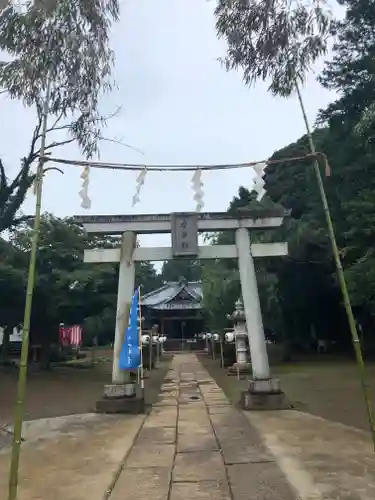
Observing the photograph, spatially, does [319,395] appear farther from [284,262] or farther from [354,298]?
[284,262]

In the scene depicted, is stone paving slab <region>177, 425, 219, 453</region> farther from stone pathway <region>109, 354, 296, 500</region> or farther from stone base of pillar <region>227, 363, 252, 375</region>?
stone base of pillar <region>227, 363, 252, 375</region>

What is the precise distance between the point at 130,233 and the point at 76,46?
4.76 meters

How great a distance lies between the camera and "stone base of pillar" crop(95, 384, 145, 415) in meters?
9.77

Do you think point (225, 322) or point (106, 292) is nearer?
point (106, 292)

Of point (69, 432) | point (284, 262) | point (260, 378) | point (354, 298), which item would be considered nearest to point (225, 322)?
point (284, 262)

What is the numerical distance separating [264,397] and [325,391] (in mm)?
3208

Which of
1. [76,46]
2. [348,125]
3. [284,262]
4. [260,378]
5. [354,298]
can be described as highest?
[348,125]

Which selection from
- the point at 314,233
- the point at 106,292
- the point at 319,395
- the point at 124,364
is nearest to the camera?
the point at 124,364

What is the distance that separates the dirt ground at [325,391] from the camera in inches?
344

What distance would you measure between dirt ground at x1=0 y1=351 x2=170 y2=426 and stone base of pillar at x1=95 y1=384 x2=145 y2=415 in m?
0.63

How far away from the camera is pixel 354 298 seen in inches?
642

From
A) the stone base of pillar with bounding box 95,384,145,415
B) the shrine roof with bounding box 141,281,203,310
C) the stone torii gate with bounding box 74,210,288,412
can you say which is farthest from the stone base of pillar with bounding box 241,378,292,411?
the shrine roof with bounding box 141,281,203,310

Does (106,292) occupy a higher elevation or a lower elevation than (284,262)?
lower

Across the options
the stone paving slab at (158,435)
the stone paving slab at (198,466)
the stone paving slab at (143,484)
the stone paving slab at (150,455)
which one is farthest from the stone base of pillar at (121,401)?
the stone paving slab at (143,484)
